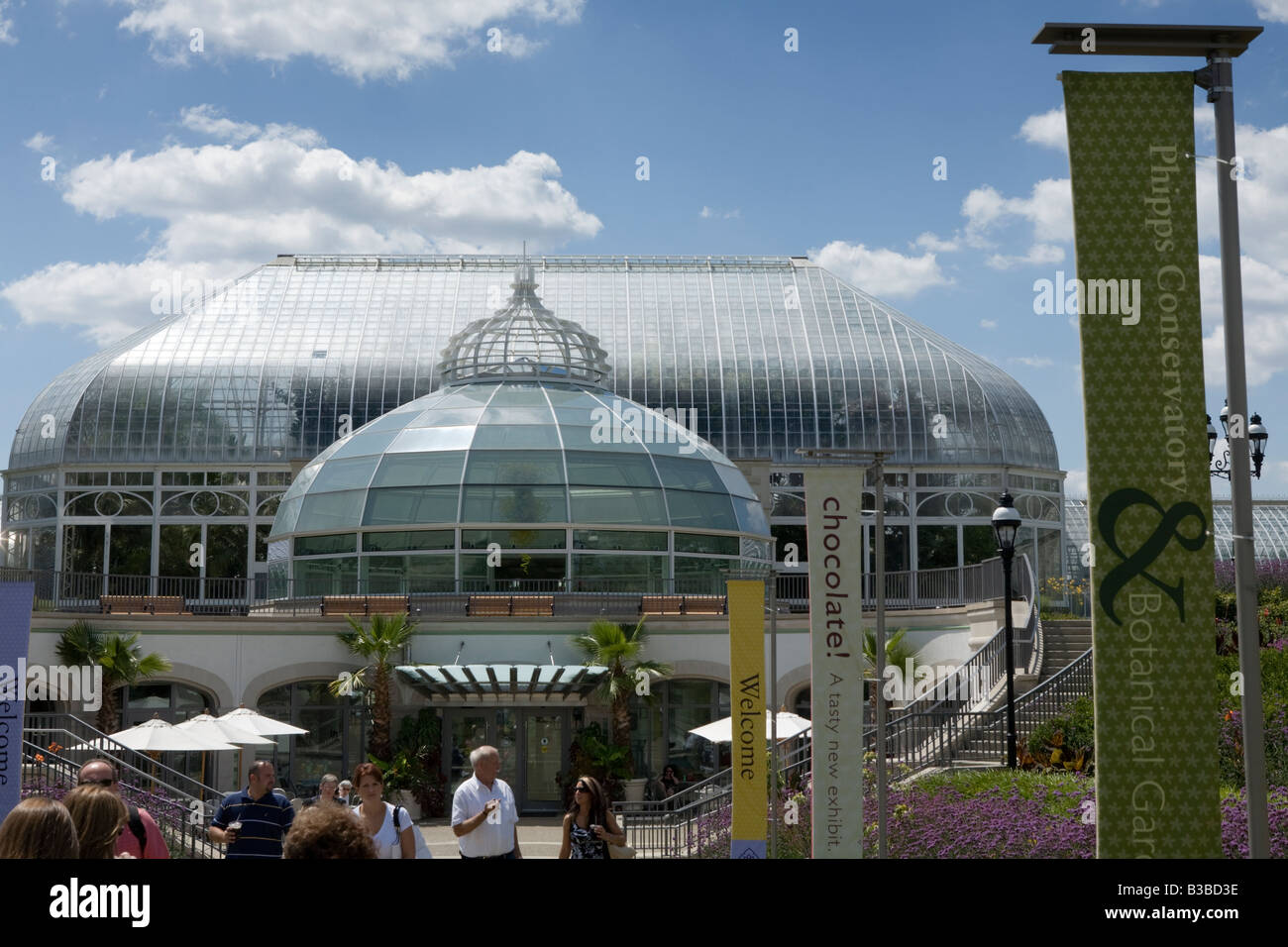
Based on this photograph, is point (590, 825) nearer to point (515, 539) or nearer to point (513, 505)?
point (515, 539)

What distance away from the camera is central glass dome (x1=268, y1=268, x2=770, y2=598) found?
1190 inches

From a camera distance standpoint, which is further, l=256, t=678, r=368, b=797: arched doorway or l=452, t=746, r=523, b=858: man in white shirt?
l=256, t=678, r=368, b=797: arched doorway

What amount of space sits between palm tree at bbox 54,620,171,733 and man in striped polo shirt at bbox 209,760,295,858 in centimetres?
1877

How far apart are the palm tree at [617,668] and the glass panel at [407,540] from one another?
4101mm

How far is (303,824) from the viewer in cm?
535

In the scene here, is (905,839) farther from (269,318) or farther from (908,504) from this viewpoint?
(269,318)

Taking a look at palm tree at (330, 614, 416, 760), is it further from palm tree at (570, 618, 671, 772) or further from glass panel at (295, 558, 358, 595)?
palm tree at (570, 618, 671, 772)

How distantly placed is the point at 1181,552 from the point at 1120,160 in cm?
255

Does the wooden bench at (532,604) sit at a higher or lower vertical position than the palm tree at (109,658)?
higher

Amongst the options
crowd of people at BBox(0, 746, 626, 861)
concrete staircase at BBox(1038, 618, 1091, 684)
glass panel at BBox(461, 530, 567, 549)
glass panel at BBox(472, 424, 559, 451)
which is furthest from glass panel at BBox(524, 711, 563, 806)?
crowd of people at BBox(0, 746, 626, 861)

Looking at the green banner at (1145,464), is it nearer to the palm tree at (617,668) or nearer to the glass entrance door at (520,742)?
the palm tree at (617,668)

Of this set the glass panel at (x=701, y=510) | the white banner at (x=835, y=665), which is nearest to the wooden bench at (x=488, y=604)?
the glass panel at (x=701, y=510)

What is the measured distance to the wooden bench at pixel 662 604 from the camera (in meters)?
29.2
